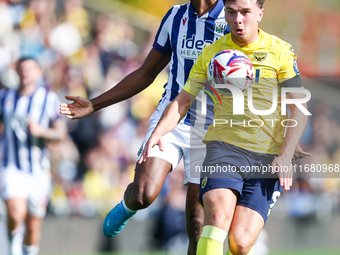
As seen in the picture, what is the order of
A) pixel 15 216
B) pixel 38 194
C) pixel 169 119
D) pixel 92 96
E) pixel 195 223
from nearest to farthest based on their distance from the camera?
1. pixel 169 119
2. pixel 195 223
3. pixel 15 216
4. pixel 38 194
5. pixel 92 96

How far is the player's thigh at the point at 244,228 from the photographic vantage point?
3318mm

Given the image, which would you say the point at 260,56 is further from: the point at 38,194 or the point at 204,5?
the point at 38,194

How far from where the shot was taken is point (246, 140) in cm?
366

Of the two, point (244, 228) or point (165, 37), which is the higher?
point (165, 37)

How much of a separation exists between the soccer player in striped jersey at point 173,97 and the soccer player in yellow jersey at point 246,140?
735 millimetres

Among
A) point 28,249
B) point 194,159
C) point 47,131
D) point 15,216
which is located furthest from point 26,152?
point 194,159

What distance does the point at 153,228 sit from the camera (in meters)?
8.05

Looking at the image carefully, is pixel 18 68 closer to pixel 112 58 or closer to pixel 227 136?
pixel 112 58

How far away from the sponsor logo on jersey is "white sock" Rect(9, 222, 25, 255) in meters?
4.15

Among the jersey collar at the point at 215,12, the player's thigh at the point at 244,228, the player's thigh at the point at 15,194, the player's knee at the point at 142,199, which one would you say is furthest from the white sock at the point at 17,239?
the player's thigh at the point at 244,228

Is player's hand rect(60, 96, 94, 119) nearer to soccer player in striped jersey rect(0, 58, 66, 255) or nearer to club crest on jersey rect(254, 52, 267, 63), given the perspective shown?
club crest on jersey rect(254, 52, 267, 63)

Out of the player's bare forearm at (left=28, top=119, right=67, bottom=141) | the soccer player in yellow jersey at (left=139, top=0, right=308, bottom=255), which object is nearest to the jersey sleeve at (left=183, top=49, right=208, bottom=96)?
the soccer player in yellow jersey at (left=139, top=0, right=308, bottom=255)

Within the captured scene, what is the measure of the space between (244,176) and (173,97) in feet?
4.48

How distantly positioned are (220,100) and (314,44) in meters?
9.46
